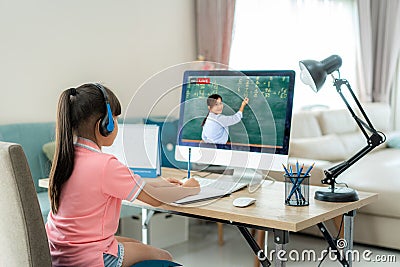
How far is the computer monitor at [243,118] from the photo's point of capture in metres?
2.21

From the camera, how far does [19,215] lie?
1.62 metres

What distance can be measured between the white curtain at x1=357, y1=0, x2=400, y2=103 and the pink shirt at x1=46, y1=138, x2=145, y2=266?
482 cm

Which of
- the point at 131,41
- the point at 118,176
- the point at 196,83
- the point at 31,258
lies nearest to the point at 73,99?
the point at 118,176

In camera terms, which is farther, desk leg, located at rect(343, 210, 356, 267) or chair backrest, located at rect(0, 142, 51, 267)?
desk leg, located at rect(343, 210, 356, 267)

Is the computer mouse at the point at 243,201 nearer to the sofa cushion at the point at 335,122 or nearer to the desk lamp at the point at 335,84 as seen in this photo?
the desk lamp at the point at 335,84

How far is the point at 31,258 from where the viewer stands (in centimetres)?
164

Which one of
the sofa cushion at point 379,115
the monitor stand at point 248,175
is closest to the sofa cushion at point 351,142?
the sofa cushion at point 379,115

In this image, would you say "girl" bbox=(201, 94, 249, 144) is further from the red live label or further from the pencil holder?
the pencil holder

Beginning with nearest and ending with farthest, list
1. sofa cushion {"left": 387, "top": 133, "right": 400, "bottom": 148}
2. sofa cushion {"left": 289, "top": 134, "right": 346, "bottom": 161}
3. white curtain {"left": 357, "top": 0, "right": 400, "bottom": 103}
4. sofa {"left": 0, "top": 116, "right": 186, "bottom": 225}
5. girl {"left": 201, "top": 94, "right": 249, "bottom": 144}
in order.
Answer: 1. girl {"left": 201, "top": 94, "right": 249, "bottom": 144}
2. sofa {"left": 0, "top": 116, "right": 186, "bottom": 225}
3. sofa cushion {"left": 289, "top": 134, "right": 346, "bottom": 161}
4. sofa cushion {"left": 387, "top": 133, "right": 400, "bottom": 148}
5. white curtain {"left": 357, "top": 0, "right": 400, "bottom": 103}

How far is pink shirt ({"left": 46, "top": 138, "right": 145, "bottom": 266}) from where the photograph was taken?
70.1 inches

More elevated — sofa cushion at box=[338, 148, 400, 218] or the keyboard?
the keyboard

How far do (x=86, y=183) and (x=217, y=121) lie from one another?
0.72 m

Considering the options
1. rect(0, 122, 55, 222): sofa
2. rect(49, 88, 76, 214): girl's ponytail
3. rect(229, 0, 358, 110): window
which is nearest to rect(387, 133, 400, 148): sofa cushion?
rect(229, 0, 358, 110): window

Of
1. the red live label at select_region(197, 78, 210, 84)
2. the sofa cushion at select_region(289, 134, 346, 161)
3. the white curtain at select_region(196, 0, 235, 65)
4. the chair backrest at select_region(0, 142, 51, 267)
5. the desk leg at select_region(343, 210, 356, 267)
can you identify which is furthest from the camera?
the white curtain at select_region(196, 0, 235, 65)
